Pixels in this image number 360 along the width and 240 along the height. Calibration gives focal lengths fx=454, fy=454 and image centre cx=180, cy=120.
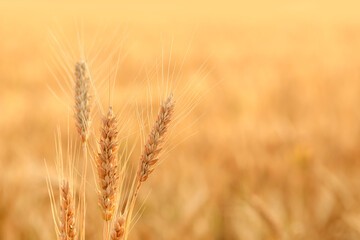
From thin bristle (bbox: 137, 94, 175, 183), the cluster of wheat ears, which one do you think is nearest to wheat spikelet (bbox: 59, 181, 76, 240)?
the cluster of wheat ears

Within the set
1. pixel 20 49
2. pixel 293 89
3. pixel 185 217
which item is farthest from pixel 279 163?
pixel 20 49

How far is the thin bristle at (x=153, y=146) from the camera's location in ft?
2.12

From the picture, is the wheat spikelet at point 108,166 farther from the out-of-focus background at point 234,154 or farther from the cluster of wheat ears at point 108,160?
the out-of-focus background at point 234,154

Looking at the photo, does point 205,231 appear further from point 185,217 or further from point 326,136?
point 326,136

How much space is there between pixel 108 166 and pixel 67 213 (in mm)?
92

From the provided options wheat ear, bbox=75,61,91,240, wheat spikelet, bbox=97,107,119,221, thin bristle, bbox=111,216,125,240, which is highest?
wheat ear, bbox=75,61,91,240

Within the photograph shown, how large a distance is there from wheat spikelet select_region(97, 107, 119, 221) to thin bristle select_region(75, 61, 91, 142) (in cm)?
3

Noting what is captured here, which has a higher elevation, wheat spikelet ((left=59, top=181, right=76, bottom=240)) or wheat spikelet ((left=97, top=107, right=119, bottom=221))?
wheat spikelet ((left=97, top=107, right=119, bottom=221))

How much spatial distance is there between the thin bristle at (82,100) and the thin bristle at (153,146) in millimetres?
92

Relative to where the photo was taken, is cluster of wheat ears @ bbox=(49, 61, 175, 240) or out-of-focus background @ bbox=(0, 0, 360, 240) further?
out-of-focus background @ bbox=(0, 0, 360, 240)

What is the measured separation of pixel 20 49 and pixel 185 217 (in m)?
4.72

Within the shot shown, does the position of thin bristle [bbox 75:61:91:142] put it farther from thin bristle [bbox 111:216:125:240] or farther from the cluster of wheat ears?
thin bristle [bbox 111:216:125:240]

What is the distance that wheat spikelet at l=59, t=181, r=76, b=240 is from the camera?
637 millimetres

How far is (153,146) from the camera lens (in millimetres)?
647
